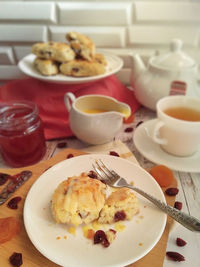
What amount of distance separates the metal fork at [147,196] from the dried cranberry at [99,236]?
0.13 metres

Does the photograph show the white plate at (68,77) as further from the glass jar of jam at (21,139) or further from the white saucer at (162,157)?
the white saucer at (162,157)

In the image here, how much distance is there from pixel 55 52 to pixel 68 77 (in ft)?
0.35

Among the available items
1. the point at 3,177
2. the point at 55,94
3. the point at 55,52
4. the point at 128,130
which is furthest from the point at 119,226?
the point at 55,52

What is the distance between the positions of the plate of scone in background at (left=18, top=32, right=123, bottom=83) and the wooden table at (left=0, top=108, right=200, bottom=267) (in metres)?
0.23

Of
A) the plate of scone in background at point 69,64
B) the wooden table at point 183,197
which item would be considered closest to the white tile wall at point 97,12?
the plate of scone in background at point 69,64

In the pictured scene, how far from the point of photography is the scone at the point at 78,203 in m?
0.48

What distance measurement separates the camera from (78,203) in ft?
1.60

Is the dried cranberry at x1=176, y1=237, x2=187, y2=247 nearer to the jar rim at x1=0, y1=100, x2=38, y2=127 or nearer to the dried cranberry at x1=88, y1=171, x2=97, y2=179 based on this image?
the dried cranberry at x1=88, y1=171, x2=97, y2=179

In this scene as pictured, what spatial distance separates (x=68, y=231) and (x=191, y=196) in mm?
A: 341

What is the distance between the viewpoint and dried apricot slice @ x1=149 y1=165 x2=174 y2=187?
62 centimetres

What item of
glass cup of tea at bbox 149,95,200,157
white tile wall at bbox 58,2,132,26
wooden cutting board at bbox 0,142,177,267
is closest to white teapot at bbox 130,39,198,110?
glass cup of tea at bbox 149,95,200,157

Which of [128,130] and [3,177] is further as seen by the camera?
[128,130]

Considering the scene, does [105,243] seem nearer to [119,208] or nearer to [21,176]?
[119,208]

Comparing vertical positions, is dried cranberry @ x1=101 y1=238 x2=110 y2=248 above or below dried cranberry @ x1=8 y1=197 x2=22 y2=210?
above
